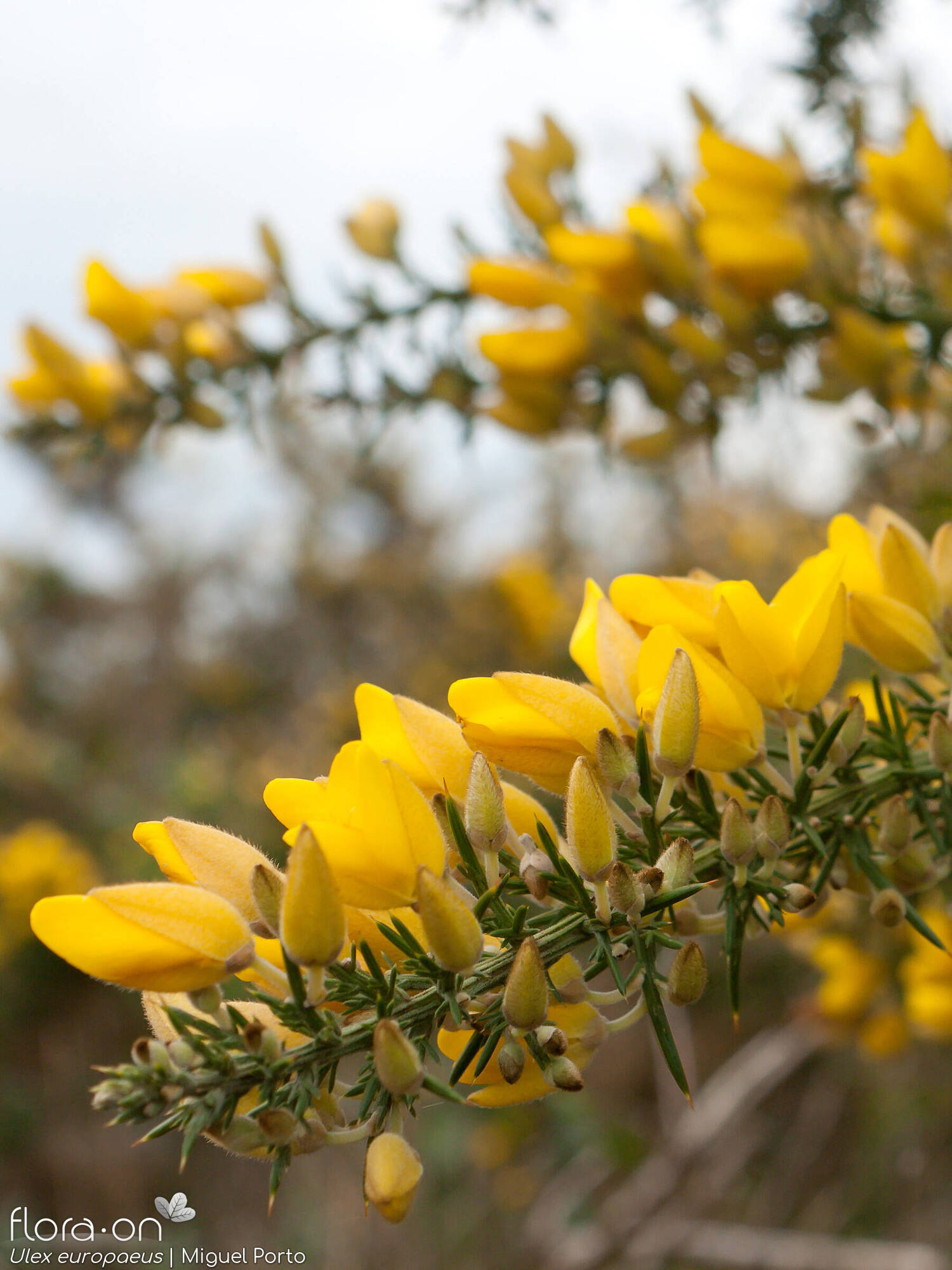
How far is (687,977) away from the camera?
41 cm

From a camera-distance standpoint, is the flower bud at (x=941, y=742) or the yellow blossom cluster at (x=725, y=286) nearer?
the flower bud at (x=941, y=742)

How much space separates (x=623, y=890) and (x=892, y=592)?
283mm

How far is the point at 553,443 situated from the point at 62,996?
2.65 metres

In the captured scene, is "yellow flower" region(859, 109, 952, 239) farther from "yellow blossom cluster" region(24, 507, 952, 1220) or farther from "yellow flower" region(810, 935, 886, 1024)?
"yellow flower" region(810, 935, 886, 1024)

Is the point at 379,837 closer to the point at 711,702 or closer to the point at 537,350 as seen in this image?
the point at 711,702

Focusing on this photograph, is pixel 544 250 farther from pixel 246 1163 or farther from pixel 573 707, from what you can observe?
pixel 246 1163

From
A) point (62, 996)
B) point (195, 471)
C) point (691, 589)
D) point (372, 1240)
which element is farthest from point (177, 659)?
point (691, 589)

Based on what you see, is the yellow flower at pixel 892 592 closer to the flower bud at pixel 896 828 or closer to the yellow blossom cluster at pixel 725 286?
the flower bud at pixel 896 828

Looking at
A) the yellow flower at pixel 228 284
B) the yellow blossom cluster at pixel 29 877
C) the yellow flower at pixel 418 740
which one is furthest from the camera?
the yellow blossom cluster at pixel 29 877

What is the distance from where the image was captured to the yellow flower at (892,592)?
52 cm

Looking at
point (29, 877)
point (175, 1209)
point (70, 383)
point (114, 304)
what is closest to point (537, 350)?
point (114, 304)

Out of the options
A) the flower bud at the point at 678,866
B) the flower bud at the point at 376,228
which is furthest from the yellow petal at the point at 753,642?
the flower bud at the point at 376,228

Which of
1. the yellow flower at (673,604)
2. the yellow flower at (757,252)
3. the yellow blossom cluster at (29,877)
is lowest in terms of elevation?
the yellow blossom cluster at (29,877)

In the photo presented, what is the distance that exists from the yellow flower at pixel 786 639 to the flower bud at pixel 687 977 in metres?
0.14
